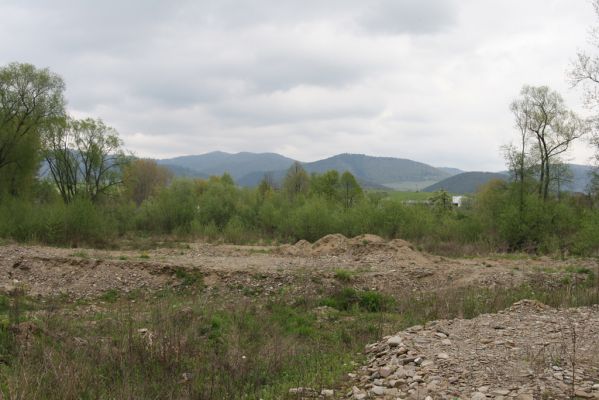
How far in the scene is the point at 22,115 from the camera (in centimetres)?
3391

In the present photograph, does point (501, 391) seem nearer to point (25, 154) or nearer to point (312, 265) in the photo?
point (312, 265)

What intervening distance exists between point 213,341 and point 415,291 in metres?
8.25

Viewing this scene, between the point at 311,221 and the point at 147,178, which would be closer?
the point at 311,221

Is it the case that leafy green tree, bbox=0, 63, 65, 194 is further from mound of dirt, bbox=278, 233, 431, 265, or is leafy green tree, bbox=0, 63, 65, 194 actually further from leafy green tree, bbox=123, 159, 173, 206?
leafy green tree, bbox=123, 159, 173, 206

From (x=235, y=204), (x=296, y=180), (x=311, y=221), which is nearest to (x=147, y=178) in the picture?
(x=296, y=180)

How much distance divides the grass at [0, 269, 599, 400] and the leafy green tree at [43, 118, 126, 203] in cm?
3391

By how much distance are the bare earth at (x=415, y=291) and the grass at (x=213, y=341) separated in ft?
2.76

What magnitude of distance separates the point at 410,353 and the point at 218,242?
1076 inches

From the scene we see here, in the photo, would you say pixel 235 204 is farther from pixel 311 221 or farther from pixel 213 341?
pixel 213 341

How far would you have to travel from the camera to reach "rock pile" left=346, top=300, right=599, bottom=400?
5.37 meters

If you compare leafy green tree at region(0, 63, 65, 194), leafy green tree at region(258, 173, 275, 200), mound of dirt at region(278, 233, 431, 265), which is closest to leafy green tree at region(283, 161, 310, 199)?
leafy green tree at region(258, 173, 275, 200)

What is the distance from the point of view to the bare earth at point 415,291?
18.7ft

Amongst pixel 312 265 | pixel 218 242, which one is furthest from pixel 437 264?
pixel 218 242

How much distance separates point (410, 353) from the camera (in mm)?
6871
